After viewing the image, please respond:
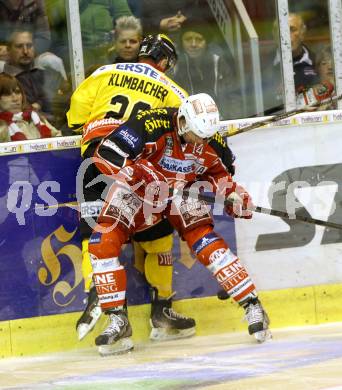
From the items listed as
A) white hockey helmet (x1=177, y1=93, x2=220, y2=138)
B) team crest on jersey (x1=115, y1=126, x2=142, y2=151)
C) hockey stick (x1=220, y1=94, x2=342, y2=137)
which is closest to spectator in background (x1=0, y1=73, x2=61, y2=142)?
team crest on jersey (x1=115, y1=126, x2=142, y2=151)

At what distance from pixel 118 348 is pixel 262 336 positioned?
0.76 m

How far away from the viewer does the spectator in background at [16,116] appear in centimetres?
607

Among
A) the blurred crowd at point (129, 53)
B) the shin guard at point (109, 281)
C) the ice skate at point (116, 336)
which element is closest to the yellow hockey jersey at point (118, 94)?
the blurred crowd at point (129, 53)

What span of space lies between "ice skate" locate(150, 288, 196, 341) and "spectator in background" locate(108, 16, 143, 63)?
4.38 feet

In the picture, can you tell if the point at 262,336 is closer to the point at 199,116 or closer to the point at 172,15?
the point at 199,116

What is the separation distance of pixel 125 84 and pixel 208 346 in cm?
149

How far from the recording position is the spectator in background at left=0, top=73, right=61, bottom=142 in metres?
6.07

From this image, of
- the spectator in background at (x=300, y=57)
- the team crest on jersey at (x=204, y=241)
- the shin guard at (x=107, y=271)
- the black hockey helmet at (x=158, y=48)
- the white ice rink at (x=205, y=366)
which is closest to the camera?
the white ice rink at (x=205, y=366)

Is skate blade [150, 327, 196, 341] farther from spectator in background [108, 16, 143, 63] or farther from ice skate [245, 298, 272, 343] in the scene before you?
spectator in background [108, 16, 143, 63]

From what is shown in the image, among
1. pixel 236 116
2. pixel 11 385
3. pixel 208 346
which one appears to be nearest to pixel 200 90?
pixel 236 116

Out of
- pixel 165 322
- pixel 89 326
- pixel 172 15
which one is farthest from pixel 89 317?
pixel 172 15

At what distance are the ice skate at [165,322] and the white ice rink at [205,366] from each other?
0.09m

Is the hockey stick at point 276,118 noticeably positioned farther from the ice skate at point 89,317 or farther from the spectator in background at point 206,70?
the ice skate at point 89,317

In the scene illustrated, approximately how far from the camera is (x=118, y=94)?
238 inches
